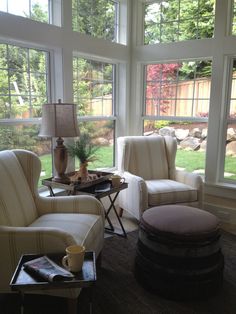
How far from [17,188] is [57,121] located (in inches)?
27.4

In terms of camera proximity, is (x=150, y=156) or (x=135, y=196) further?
(x=150, y=156)

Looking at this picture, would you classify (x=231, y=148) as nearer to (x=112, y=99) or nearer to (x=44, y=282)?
(x=112, y=99)

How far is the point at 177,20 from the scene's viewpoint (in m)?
3.70

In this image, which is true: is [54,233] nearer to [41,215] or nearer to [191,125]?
[41,215]

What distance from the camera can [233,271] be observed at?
2428mm

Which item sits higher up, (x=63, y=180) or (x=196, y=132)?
(x=196, y=132)

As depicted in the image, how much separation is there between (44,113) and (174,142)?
1696 millimetres

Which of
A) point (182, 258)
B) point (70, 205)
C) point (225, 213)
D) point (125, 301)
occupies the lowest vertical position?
point (125, 301)

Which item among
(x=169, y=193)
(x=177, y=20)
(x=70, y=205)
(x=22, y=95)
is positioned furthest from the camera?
(x=177, y=20)

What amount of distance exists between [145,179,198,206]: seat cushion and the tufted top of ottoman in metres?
0.64

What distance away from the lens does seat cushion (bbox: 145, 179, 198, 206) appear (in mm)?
3051

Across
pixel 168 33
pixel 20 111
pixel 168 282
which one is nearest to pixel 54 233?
pixel 168 282

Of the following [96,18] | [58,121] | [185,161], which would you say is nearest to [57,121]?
[58,121]

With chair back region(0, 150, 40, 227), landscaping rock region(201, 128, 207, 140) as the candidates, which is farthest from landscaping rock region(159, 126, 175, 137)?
chair back region(0, 150, 40, 227)
